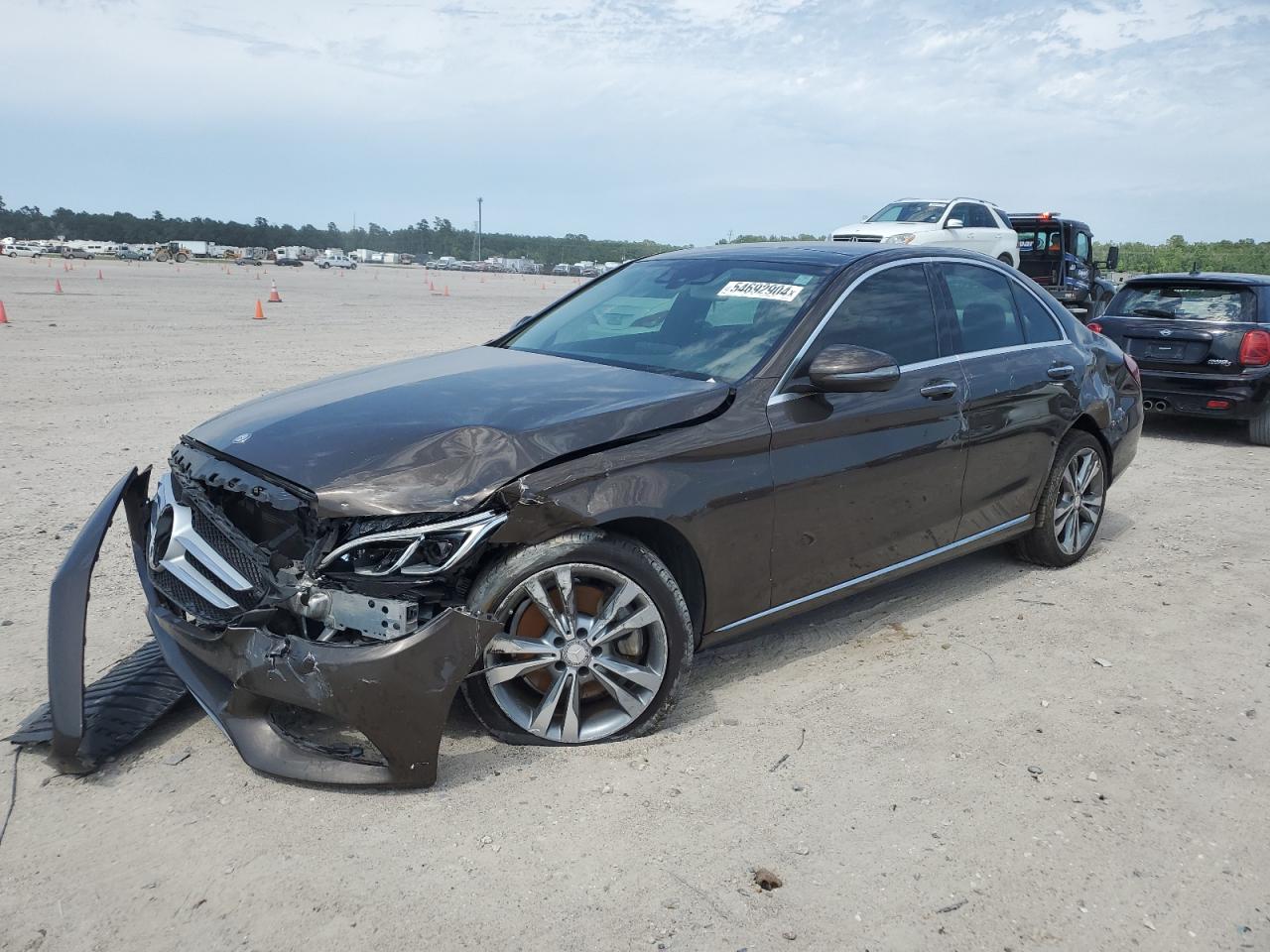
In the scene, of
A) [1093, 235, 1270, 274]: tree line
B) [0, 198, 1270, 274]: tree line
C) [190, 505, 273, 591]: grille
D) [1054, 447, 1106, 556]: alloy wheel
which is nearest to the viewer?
[190, 505, 273, 591]: grille

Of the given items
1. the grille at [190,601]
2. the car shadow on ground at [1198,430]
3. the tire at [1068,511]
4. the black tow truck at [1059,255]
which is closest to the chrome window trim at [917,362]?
the tire at [1068,511]

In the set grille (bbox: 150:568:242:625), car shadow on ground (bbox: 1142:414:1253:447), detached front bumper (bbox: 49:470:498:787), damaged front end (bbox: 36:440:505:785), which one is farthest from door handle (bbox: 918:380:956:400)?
car shadow on ground (bbox: 1142:414:1253:447)

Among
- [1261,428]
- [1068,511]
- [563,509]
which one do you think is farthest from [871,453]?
[1261,428]

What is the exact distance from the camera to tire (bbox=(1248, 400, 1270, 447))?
953 centimetres

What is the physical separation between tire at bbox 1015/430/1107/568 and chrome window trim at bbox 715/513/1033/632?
18 cm

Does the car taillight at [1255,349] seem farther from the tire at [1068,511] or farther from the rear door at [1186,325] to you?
the tire at [1068,511]

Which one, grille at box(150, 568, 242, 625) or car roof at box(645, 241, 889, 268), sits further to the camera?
car roof at box(645, 241, 889, 268)

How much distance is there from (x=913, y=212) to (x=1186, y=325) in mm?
9192

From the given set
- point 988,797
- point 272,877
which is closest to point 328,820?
point 272,877

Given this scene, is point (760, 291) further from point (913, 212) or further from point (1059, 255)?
point (1059, 255)

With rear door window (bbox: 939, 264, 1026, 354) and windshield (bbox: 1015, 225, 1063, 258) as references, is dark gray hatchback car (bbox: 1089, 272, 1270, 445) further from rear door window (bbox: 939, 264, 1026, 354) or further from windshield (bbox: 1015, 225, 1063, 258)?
windshield (bbox: 1015, 225, 1063, 258)

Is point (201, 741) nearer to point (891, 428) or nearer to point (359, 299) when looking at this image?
point (891, 428)

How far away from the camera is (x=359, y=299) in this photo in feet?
104

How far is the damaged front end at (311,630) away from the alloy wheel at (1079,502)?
362 centimetres
